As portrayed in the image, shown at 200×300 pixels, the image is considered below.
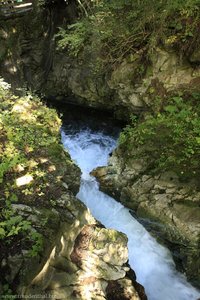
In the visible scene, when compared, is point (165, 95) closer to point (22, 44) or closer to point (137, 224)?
point (137, 224)

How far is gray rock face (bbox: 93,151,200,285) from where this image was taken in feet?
22.6

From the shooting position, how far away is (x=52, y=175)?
22.4ft

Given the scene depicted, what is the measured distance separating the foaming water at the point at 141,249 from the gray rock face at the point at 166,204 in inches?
8.1

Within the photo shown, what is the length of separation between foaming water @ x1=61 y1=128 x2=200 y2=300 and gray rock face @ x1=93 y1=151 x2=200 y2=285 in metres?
0.20

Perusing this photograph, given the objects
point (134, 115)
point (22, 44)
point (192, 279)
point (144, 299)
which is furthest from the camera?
point (22, 44)

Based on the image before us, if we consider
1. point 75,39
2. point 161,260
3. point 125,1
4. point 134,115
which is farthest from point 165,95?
point 161,260

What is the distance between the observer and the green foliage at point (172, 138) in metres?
7.91

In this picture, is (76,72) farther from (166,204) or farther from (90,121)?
(166,204)

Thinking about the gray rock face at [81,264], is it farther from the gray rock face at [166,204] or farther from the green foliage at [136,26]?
the green foliage at [136,26]

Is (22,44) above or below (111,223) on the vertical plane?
above

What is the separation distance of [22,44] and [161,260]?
442 inches

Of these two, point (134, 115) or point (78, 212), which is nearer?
point (78, 212)

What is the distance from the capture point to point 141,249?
23.9 feet

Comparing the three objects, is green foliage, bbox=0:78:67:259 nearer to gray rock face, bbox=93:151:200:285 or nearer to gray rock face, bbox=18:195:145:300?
gray rock face, bbox=18:195:145:300
